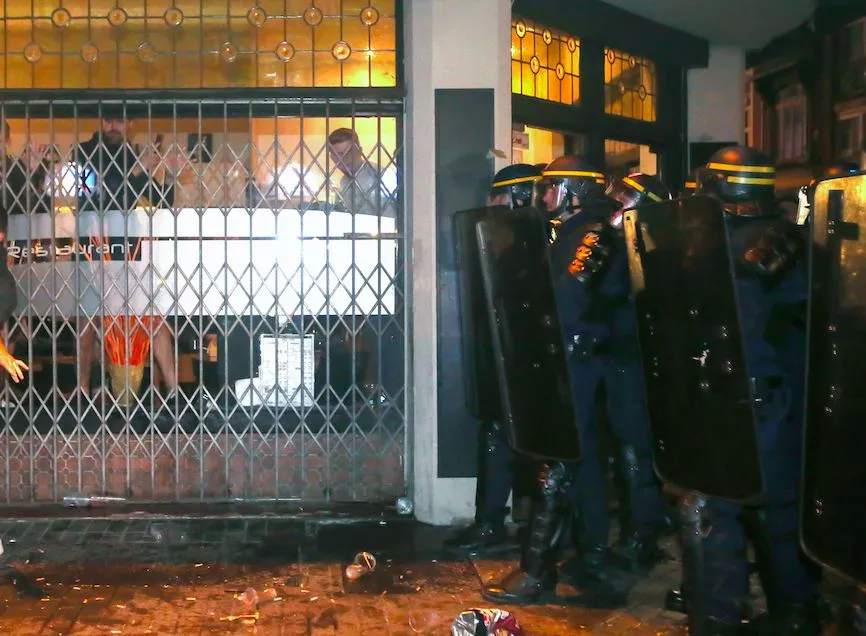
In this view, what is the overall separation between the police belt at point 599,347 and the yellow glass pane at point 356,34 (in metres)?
2.60

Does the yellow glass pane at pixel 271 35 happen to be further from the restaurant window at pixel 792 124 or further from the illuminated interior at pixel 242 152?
the restaurant window at pixel 792 124

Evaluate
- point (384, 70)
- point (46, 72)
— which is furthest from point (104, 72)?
point (384, 70)

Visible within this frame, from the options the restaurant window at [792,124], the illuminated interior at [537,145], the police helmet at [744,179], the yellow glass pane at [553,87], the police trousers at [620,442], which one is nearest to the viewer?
the police helmet at [744,179]

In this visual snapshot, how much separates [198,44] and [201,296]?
155 centimetres

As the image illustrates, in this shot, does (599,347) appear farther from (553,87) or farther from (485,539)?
(553,87)

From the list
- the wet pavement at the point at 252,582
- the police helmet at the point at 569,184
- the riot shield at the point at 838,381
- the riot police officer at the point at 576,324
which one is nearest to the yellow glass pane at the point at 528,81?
the riot police officer at the point at 576,324

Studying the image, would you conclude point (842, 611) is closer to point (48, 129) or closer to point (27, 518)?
point (27, 518)

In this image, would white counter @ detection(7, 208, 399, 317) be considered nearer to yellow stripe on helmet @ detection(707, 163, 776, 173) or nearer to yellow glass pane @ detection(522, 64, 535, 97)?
yellow glass pane @ detection(522, 64, 535, 97)

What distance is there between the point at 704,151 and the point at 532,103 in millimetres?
2282

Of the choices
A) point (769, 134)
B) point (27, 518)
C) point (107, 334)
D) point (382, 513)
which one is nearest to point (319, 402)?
point (382, 513)

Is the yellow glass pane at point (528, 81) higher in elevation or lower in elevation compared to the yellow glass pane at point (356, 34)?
lower

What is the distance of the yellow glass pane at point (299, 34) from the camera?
669 cm

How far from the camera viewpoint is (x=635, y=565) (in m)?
5.52

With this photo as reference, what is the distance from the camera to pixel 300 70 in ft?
22.0
